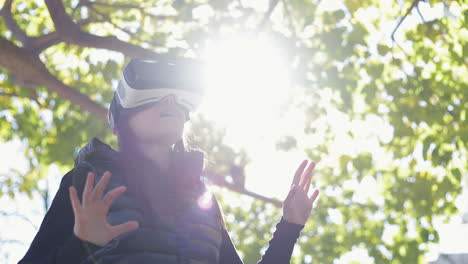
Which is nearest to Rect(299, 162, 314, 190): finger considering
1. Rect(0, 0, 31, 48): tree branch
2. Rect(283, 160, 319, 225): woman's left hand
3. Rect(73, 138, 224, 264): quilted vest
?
Rect(283, 160, 319, 225): woman's left hand

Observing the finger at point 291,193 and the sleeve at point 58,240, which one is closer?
the sleeve at point 58,240

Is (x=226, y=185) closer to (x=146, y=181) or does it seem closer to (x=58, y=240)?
(x=146, y=181)

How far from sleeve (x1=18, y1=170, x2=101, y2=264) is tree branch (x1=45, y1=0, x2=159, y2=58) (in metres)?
3.15

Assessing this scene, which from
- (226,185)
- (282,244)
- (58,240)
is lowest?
(226,185)

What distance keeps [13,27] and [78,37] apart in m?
0.82

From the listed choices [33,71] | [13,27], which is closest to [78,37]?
[33,71]

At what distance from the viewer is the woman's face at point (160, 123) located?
9.55 feet

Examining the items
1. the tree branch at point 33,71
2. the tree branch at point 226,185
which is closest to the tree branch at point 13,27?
the tree branch at point 33,71

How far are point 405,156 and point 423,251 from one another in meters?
1.55

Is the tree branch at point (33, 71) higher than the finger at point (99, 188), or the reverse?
the finger at point (99, 188)

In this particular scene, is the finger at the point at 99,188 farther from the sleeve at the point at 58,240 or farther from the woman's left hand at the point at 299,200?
the woman's left hand at the point at 299,200

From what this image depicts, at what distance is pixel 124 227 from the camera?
227 centimetres

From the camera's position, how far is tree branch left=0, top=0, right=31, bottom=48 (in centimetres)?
603

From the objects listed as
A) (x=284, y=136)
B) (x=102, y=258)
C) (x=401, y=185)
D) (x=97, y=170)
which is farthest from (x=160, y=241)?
(x=284, y=136)
